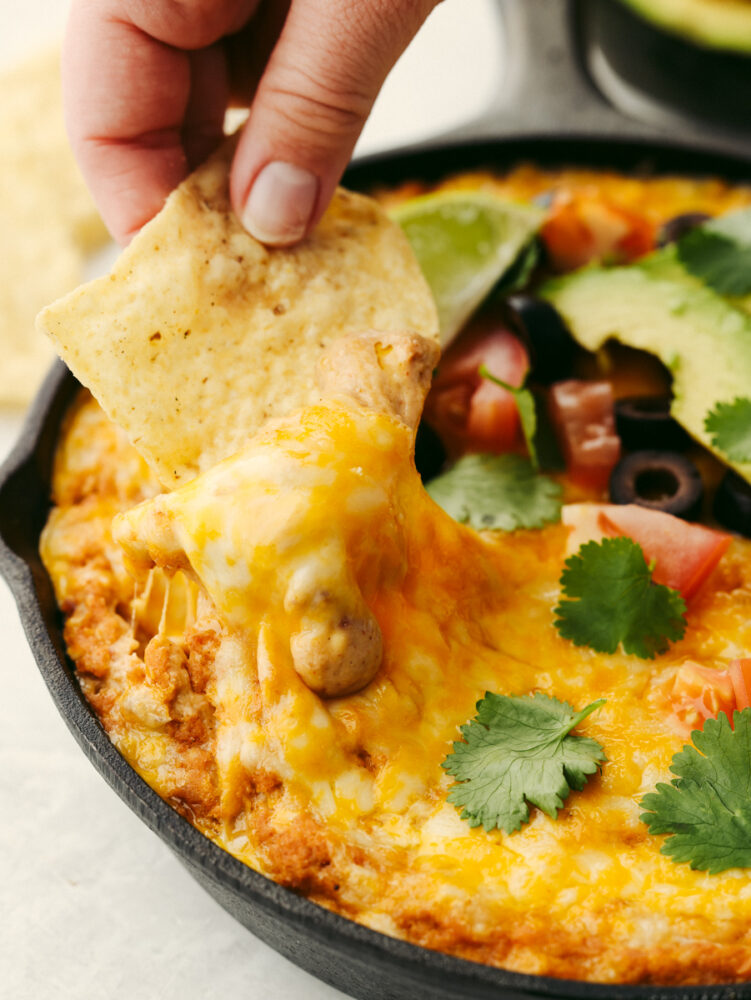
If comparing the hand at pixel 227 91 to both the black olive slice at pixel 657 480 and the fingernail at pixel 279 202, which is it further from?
the black olive slice at pixel 657 480

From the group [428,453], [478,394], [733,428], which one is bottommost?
[428,453]

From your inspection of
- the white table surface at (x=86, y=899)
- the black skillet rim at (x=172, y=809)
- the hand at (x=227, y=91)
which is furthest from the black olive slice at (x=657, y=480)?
the white table surface at (x=86, y=899)

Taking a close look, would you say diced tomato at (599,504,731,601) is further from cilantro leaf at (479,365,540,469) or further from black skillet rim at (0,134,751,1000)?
black skillet rim at (0,134,751,1000)

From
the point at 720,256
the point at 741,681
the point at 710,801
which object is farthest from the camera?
the point at 720,256

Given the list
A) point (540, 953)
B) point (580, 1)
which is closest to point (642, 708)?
point (540, 953)

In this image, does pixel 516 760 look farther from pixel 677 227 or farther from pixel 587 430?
pixel 677 227

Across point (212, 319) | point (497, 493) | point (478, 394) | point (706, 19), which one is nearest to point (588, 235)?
point (478, 394)

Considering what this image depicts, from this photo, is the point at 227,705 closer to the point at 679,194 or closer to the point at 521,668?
the point at 521,668
